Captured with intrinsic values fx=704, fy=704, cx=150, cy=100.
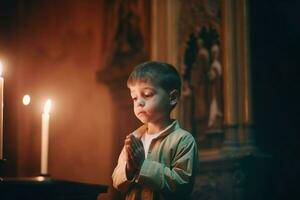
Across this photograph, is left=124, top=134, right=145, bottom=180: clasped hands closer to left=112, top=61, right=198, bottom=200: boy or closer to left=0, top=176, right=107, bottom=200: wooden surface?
left=112, top=61, right=198, bottom=200: boy

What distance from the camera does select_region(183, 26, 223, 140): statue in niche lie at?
4.75 meters

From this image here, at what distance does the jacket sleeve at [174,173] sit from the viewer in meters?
2.53

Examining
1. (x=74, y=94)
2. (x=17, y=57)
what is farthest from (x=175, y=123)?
(x=17, y=57)

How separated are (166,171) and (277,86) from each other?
214cm

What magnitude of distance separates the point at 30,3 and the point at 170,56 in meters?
2.56

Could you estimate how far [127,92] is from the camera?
6016mm

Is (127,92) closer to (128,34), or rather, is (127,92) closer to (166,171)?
(128,34)

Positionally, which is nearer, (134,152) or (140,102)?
(134,152)

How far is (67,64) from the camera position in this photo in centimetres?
673

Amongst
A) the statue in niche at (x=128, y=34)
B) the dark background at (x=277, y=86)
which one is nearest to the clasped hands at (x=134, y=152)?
the dark background at (x=277, y=86)

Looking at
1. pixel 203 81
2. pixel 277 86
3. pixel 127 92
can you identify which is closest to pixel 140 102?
pixel 277 86

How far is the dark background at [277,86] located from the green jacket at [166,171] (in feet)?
6.03

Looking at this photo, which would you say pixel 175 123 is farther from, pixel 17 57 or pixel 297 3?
pixel 17 57

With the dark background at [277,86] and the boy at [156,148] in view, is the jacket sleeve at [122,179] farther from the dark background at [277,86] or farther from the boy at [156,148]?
the dark background at [277,86]
